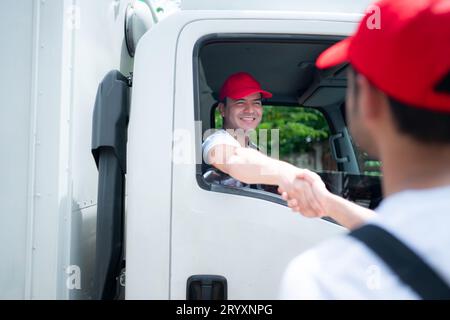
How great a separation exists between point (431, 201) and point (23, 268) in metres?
1.43

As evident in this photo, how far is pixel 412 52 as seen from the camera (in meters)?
0.66

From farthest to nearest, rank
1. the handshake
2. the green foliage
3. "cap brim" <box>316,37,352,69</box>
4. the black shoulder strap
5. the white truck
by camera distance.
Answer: the green foliage
the white truck
the handshake
"cap brim" <box>316,37,352,69</box>
the black shoulder strap

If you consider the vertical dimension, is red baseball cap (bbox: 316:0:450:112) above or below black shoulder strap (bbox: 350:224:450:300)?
above

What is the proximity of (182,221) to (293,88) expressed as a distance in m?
1.68

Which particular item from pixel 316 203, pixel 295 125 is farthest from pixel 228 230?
pixel 295 125

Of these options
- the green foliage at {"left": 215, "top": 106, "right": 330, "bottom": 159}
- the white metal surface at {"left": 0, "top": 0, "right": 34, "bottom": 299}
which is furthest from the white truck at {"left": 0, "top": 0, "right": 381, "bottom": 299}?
the green foliage at {"left": 215, "top": 106, "right": 330, "bottom": 159}

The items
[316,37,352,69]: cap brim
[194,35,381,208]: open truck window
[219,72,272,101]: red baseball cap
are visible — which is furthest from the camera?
[219,72,272,101]: red baseball cap

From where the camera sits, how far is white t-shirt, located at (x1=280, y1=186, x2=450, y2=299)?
64 cm

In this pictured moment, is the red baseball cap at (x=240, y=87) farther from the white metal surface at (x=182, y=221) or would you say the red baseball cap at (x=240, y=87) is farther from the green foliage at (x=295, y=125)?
the green foliage at (x=295, y=125)

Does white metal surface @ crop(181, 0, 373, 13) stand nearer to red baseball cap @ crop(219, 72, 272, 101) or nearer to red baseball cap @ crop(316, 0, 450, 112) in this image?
red baseball cap @ crop(219, 72, 272, 101)

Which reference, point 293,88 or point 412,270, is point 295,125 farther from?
point 412,270

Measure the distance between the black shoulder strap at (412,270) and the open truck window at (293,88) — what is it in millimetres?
917

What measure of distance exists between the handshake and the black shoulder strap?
734 millimetres
